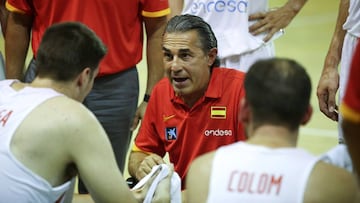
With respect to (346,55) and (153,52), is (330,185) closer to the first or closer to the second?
(346,55)

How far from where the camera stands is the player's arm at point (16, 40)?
4.61m

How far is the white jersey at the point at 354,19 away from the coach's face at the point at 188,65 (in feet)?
2.42

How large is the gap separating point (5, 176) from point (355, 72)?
1404mm

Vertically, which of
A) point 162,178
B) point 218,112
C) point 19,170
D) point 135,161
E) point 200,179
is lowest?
point 135,161

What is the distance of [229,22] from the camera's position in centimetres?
487

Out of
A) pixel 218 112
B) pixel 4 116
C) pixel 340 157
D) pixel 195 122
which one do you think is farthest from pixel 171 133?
pixel 340 157

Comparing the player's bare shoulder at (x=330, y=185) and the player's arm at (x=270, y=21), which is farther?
the player's arm at (x=270, y=21)

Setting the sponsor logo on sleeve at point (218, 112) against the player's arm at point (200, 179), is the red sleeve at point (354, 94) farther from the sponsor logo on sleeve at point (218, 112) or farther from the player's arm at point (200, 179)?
the sponsor logo on sleeve at point (218, 112)

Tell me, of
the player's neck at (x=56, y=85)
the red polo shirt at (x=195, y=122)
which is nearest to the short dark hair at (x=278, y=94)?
the player's neck at (x=56, y=85)

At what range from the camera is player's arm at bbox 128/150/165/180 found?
396 centimetres

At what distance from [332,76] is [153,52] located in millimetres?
1069

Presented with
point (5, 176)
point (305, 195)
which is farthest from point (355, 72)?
point (5, 176)

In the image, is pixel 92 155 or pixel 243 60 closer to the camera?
pixel 92 155

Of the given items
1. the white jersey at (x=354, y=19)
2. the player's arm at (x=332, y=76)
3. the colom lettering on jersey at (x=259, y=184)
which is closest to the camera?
the colom lettering on jersey at (x=259, y=184)
